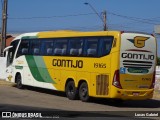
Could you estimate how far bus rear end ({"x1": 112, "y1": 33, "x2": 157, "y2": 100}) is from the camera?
20000 millimetres

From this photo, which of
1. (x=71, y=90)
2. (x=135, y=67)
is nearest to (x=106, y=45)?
(x=135, y=67)

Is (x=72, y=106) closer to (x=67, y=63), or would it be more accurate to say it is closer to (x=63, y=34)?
(x=67, y=63)

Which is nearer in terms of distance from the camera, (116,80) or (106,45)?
(116,80)

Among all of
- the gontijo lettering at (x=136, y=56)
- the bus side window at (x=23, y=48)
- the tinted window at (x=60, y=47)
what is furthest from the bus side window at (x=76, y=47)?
Answer: the bus side window at (x=23, y=48)

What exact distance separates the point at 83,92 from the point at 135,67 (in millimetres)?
2838

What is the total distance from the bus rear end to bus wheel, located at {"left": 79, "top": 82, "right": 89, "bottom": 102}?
1.93 metres

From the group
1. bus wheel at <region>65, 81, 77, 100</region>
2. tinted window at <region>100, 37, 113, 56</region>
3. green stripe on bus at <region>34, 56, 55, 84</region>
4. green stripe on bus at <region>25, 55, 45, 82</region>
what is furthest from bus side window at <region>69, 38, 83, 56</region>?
green stripe on bus at <region>25, 55, 45, 82</region>

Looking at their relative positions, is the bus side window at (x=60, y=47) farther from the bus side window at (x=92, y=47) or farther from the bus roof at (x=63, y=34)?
the bus side window at (x=92, y=47)

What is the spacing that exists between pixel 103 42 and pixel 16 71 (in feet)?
28.4

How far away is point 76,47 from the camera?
2230 cm

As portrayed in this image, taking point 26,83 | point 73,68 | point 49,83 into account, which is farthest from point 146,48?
point 26,83

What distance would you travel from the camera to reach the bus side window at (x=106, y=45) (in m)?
20.3

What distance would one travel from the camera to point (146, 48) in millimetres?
20547

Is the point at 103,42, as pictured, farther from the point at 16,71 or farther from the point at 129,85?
the point at 16,71
